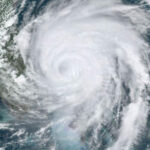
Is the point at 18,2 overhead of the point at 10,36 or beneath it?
overhead

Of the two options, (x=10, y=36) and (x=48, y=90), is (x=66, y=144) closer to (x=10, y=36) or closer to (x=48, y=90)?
(x=48, y=90)

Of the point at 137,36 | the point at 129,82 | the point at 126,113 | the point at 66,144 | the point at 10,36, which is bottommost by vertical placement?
the point at 66,144

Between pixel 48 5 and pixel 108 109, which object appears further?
pixel 48 5

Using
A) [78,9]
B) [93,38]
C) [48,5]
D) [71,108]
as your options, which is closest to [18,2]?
[48,5]

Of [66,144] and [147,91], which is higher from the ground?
[147,91]

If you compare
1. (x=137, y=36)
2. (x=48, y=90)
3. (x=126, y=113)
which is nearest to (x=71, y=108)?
(x=48, y=90)

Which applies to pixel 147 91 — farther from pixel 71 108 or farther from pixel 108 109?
pixel 71 108
